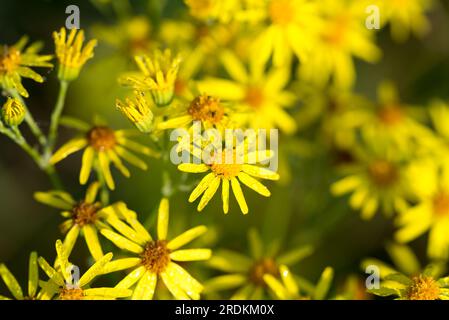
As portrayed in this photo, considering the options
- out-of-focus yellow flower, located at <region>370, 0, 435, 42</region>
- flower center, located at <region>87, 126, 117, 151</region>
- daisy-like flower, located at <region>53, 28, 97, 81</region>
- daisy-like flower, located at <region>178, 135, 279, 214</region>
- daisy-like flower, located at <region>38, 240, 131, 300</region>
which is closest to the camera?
daisy-like flower, located at <region>38, 240, 131, 300</region>

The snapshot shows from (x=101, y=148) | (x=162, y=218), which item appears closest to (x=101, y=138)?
(x=101, y=148)

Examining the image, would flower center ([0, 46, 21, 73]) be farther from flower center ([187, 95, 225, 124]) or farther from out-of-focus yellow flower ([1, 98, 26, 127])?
flower center ([187, 95, 225, 124])

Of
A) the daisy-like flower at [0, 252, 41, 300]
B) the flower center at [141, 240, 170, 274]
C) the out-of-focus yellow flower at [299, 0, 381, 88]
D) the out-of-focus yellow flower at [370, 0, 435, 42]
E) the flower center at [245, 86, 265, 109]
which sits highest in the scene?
the out-of-focus yellow flower at [370, 0, 435, 42]

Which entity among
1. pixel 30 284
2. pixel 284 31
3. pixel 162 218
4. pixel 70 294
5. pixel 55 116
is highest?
pixel 284 31

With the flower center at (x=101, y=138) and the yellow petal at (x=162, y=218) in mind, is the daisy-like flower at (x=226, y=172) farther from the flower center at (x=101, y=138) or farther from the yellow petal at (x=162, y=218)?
the flower center at (x=101, y=138)

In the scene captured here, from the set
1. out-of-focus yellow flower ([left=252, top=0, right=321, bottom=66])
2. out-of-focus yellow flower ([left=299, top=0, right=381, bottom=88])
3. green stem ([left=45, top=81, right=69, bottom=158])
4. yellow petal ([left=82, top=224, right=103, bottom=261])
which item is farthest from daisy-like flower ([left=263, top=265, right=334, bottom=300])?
out-of-focus yellow flower ([left=299, top=0, right=381, bottom=88])

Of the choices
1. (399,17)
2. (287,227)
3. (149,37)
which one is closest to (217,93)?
(149,37)

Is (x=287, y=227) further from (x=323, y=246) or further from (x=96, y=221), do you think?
(x=96, y=221)

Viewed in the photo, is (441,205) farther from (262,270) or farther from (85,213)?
(85,213)
